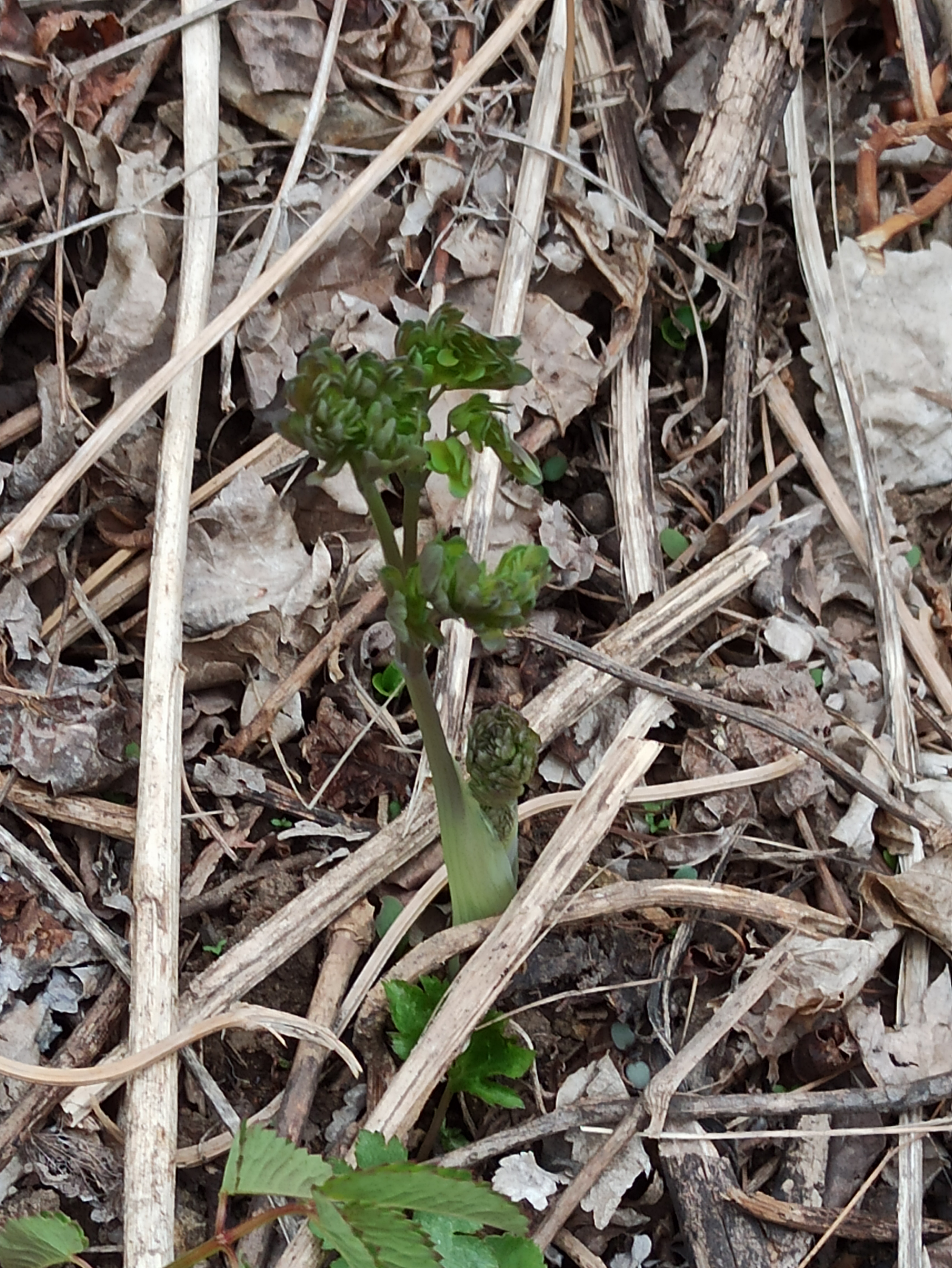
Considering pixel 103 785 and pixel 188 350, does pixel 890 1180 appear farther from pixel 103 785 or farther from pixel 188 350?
pixel 188 350

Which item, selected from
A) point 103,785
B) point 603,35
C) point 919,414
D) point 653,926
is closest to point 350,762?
point 103,785

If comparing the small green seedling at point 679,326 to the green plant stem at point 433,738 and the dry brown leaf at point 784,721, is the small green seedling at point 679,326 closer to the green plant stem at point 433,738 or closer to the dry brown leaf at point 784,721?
the dry brown leaf at point 784,721

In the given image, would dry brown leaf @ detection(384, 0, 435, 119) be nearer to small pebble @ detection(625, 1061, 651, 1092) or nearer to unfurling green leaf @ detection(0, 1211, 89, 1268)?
small pebble @ detection(625, 1061, 651, 1092)

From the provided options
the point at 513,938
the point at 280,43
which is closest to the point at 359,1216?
the point at 513,938

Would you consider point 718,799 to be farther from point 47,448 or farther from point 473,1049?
point 47,448


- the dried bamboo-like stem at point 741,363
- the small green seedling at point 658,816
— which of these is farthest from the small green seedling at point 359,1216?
the dried bamboo-like stem at point 741,363

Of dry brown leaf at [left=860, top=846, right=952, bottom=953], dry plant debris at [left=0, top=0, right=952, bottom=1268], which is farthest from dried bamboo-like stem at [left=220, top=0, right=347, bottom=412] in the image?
dry brown leaf at [left=860, top=846, right=952, bottom=953]
